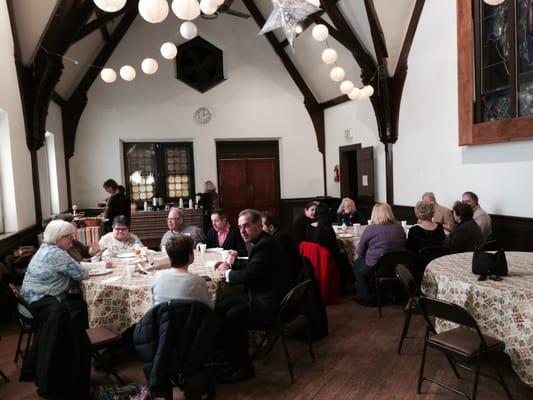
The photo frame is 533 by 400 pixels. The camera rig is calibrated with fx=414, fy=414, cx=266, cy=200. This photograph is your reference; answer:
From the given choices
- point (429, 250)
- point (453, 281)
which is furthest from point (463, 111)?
point (453, 281)

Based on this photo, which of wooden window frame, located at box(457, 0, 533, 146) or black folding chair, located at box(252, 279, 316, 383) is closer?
black folding chair, located at box(252, 279, 316, 383)

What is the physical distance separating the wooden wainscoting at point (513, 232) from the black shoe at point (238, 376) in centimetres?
370

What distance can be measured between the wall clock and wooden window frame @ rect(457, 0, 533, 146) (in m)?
5.38

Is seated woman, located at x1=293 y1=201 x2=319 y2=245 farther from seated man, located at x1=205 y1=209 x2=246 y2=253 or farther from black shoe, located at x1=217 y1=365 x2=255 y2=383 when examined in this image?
black shoe, located at x1=217 y1=365 x2=255 y2=383

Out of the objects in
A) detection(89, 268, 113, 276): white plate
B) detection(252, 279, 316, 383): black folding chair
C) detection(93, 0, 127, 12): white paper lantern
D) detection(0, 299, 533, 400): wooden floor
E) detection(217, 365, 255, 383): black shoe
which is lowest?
detection(0, 299, 533, 400): wooden floor

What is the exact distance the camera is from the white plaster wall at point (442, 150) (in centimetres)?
498

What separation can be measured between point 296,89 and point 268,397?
7951mm

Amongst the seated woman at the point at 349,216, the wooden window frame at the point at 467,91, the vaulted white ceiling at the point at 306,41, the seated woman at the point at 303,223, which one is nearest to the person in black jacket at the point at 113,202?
the vaulted white ceiling at the point at 306,41

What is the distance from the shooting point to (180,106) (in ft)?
29.8

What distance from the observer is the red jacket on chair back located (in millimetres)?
4469

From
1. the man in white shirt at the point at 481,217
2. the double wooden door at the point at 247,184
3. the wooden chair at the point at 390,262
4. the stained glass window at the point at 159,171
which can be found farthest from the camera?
the double wooden door at the point at 247,184

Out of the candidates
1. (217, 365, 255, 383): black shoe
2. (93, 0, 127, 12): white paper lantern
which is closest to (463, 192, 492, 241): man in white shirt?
(217, 365, 255, 383): black shoe

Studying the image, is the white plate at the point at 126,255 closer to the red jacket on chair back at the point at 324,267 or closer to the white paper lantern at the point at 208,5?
the red jacket on chair back at the point at 324,267

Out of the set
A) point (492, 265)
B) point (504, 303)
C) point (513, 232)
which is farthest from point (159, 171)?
point (504, 303)
